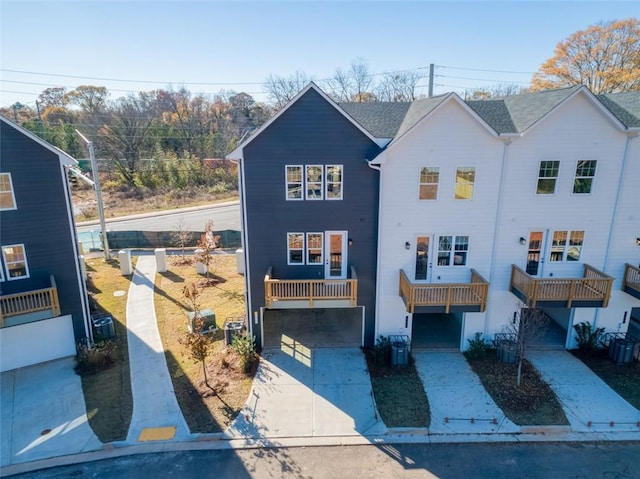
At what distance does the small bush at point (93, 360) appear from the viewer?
13.7 metres

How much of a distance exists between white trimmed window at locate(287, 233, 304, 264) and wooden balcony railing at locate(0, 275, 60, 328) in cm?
885

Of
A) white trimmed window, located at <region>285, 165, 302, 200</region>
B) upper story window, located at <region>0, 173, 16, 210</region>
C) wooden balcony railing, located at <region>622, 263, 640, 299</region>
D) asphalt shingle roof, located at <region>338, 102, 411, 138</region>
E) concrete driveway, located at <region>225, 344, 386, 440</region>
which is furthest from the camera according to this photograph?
asphalt shingle roof, located at <region>338, 102, 411, 138</region>

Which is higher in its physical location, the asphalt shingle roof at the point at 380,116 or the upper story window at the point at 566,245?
the asphalt shingle roof at the point at 380,116

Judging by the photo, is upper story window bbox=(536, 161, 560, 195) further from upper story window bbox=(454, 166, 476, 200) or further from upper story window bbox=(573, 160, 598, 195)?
upper story window bbox=(454, 166, 476, 200)

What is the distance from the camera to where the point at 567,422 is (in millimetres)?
11109

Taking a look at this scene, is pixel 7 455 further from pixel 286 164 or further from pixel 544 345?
pixel 544 345

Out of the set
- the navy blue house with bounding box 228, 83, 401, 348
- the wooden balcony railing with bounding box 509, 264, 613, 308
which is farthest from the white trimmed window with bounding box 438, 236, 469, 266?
the navy blue house with bounding box 228, 83, 401, 348

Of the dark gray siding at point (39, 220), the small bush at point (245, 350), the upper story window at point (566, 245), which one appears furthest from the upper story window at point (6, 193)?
the upper story window at point (566, 245)

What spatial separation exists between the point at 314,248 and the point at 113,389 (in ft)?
28.9

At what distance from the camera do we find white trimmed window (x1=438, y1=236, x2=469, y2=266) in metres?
14.5

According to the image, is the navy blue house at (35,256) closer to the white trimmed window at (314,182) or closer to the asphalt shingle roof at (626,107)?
the white trimmed window at (314,182)

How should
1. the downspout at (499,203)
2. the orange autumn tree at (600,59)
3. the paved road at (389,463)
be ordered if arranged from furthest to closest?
the orange autumn tree at (600,59)
the downspout at (499,203)
the paved road at (389,463)

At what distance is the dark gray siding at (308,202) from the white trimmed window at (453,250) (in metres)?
2.71

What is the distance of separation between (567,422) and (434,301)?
5.26 metres
